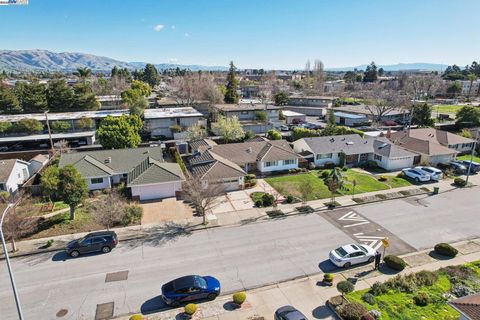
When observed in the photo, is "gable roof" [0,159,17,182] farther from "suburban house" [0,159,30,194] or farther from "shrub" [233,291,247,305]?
"shrub" [233,291,247,305]

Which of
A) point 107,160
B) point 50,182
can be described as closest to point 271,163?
point 107,160

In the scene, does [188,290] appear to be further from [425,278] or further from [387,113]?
[387,113]

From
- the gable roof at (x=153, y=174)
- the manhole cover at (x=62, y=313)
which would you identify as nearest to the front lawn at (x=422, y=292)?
the manhole cover at (x=62, y=313)

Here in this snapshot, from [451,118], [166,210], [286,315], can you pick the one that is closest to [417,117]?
[451,118]

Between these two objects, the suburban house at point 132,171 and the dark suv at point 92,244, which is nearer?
the dark suv at point 92,244

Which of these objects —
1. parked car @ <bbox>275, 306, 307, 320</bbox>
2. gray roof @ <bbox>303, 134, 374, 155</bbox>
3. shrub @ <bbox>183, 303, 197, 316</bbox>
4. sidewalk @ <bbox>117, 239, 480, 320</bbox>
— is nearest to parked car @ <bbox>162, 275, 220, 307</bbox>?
sidewalk @ <bbox>117, 239, 480, 320</bbox>

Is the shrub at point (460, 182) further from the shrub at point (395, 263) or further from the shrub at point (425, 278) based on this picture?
the shrub at point (425, 278)
